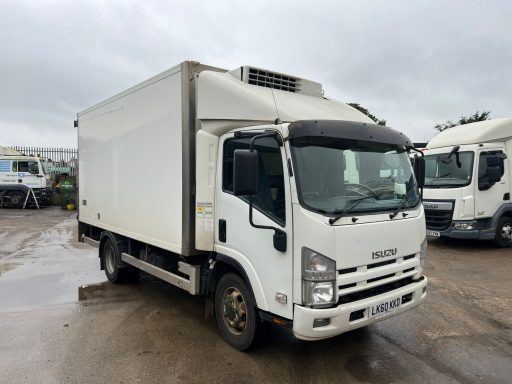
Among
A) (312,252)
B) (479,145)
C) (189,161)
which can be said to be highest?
(479,145)

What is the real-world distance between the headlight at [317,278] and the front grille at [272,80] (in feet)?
6.39

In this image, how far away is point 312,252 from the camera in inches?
130

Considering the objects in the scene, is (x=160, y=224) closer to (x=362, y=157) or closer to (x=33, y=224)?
(x=362, y=157)

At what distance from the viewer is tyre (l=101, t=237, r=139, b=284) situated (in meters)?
6.37

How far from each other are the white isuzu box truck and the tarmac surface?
43 centimetres

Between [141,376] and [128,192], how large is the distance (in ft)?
8.81

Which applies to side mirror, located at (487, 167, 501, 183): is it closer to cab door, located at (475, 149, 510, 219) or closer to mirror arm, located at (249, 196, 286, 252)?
cab door, located at (475, 149, 510, 219)

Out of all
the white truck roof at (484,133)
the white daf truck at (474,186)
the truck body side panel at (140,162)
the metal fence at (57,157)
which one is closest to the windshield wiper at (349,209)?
the truck body side panel at (140,162)

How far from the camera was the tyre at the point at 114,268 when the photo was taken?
20.9ft

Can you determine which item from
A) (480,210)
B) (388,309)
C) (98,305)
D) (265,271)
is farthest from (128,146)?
(480,210)

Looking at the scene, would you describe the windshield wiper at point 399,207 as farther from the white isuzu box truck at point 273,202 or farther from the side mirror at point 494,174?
the side mirror at point 494,174

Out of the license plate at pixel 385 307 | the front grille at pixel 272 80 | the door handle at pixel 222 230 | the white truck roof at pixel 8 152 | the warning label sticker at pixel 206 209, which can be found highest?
the white truck roof at pixel 8 152

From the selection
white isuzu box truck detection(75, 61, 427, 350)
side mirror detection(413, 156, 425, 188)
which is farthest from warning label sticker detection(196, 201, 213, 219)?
side mirror detection(413, 156, 425, 188)

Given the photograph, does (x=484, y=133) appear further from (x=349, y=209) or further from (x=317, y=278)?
(x=317, y=278)
